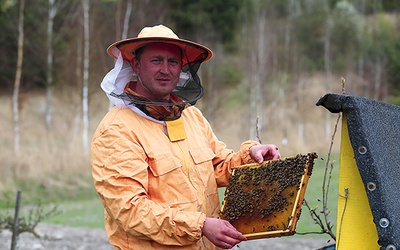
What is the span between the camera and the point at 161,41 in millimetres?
3541

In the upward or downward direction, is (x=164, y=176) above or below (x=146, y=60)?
below

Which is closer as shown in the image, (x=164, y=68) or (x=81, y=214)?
(x=164, y=68)

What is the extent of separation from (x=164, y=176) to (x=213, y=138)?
70 centimetres

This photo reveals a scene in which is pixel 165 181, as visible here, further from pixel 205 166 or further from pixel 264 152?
pixel 264 152

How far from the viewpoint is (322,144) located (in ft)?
106

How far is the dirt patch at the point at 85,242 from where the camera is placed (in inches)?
432

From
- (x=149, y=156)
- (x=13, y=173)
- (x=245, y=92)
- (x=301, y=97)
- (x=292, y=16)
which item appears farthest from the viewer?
(x=292, y=16)

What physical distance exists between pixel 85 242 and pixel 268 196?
8.77m

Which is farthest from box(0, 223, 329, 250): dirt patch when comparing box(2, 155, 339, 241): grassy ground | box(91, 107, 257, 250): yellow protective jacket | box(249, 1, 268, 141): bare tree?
box(249, 1, 268, 141): bare tree

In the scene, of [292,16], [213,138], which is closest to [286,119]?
[292,16]

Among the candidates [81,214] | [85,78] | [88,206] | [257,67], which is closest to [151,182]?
[81,214]

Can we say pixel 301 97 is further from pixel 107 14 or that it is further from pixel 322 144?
pixel 107 14

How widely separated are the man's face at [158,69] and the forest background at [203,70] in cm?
1459

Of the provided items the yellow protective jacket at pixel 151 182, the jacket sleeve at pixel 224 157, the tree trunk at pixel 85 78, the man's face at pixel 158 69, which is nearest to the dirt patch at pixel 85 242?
the jacket sleeve at pixel 224 157
